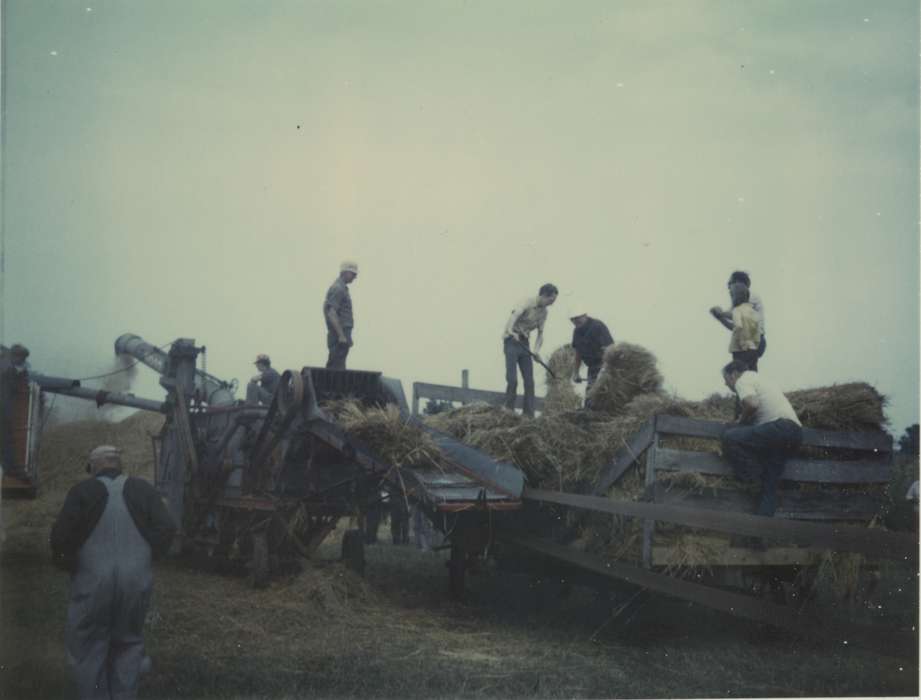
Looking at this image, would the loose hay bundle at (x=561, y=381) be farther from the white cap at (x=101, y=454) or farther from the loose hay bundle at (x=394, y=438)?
the white cap at (x=101, y=454)

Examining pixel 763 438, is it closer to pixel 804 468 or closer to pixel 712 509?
pixel 804 468

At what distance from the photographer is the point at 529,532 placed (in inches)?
336

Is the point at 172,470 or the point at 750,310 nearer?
the point at 750,310

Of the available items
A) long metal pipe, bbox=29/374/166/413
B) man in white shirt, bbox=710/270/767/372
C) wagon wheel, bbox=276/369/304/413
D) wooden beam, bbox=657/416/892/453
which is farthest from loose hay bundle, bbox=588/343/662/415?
long metal pipe, bbox=29/374/166/413

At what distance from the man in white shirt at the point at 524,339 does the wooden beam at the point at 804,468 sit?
3971 millimetres

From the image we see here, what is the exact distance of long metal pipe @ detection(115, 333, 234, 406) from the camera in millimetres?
12727

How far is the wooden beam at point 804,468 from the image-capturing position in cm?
659

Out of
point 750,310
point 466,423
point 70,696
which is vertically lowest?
point 70,696

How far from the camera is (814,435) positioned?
22.9 feet

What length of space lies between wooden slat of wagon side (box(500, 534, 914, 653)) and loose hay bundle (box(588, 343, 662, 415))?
1.64m

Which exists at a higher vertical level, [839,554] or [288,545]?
[839,554]

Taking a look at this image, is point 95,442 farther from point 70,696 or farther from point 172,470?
point 70,696

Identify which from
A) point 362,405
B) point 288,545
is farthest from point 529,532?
point 288,545

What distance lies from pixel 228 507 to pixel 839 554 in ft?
24.1
